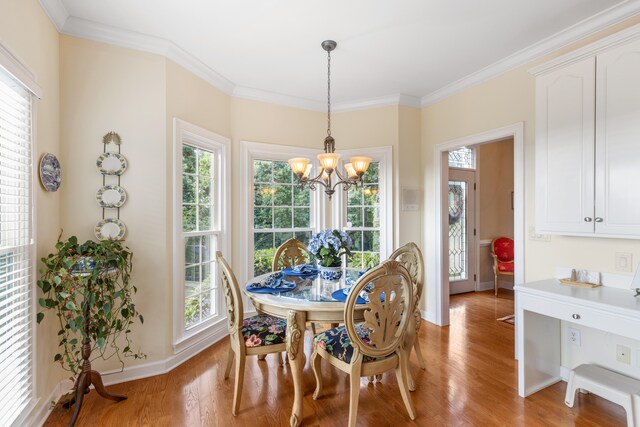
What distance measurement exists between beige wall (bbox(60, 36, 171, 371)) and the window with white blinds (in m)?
0.46

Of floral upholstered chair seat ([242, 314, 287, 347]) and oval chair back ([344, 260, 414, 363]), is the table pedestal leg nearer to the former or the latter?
floral upholstered chair seat ([242, 314, 287, 347])

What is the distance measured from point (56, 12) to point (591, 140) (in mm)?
3807

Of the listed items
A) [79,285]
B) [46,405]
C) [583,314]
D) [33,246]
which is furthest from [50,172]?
[583,314]

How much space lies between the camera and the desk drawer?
1.75 meters

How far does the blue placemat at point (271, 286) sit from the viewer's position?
2.28m

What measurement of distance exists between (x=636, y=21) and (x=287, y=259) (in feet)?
11.0

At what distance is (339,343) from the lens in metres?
2.04

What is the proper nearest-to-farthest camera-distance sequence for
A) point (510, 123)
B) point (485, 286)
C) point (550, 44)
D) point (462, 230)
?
point (550, 44) < point (510, 123) < point (462, 230) < point (485, 286)

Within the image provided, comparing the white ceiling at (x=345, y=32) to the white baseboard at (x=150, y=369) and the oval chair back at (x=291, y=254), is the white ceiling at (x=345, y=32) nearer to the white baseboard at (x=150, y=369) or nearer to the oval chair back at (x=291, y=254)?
the oval chair back at (x=291, y=254)

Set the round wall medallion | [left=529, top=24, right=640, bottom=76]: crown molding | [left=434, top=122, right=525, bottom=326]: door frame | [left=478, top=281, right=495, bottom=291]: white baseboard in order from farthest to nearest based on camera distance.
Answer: [left=478, top=281, right=495, bottom=291]: white baseboard → [left=434, top=122, right=525, bottom=326]: door frame → the round wall medallion → [left=529, top=24, right=640, bottom=76]: crown molding

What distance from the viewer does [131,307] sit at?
2264 mm

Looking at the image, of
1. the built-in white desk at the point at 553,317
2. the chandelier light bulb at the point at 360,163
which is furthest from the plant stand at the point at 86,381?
Result: the built-in white desk at the point at 553,317

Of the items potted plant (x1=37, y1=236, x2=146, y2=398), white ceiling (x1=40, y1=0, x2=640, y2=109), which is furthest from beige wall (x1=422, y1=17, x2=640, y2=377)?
potted plant (x1=37, y1=236, x2=146, y2=398)

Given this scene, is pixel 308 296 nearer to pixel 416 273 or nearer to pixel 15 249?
pixel 416 273
